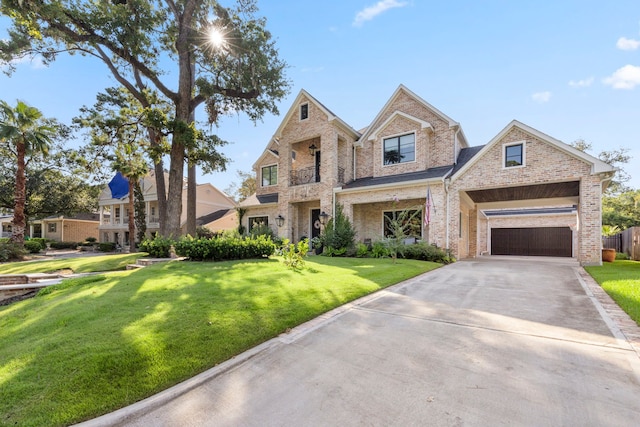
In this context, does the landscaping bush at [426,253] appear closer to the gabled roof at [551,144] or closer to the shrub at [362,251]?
the shrub at [362,251]

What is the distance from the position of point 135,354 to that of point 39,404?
0.81 meters

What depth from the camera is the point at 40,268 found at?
37.6 feet

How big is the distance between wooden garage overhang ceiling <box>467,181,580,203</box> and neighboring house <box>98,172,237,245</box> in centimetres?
2114

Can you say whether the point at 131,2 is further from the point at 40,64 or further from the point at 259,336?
the point at 259,336

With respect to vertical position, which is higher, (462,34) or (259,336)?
(462,34)

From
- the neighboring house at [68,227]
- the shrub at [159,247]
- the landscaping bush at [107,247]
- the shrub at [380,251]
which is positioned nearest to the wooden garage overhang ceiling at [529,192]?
the shrub at [380,251]

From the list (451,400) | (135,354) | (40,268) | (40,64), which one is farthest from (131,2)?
(451,400)

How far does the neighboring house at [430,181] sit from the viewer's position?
38.8 ft

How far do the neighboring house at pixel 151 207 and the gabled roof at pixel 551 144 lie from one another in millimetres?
21278

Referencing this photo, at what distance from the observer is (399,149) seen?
16.5 meters

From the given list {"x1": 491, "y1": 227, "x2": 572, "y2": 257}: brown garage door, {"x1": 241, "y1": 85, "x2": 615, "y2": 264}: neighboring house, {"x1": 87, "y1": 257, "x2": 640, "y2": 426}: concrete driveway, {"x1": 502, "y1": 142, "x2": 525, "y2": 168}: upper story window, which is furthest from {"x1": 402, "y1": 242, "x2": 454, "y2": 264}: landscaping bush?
{"x1": 491, "y1": 227, "x2": 572, "y2": 257}: brown garage door

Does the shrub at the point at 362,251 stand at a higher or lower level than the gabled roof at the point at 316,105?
lower

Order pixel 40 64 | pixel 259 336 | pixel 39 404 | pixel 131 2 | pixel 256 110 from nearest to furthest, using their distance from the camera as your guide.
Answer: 1. pixel 39 404
2. pixel 259 336
3. pixel 131 2
4. pixel 40 64
5. pixel 256 110

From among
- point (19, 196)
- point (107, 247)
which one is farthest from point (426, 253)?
point (107, 247)
